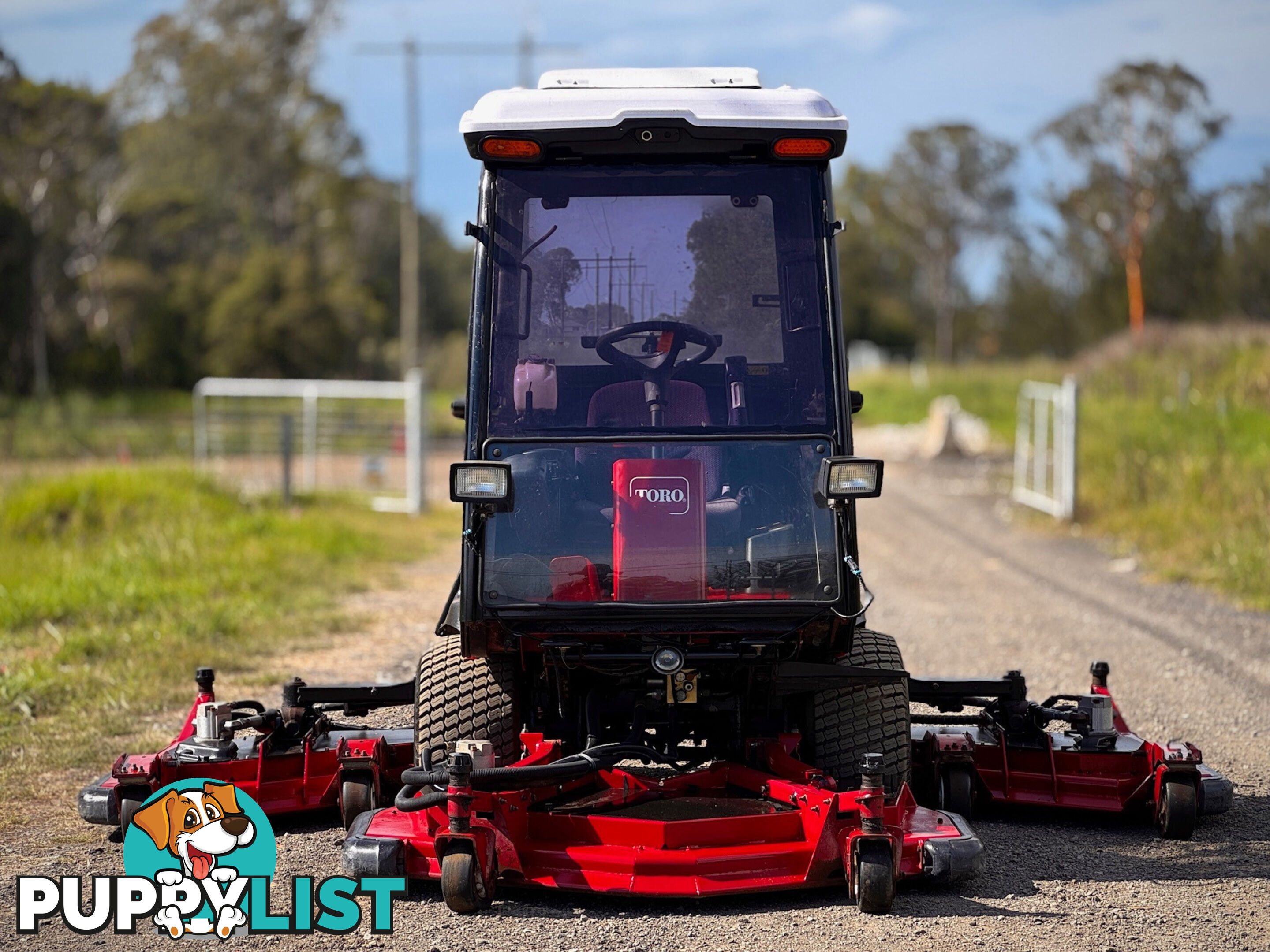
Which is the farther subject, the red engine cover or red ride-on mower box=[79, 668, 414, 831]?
red ride-on mower box=[79, 668, 414, 831]

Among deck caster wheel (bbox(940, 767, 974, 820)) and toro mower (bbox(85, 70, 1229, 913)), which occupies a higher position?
toro mower (bbox(85, 70, 1229, 913))

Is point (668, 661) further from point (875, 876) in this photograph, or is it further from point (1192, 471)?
point (1192, 471)

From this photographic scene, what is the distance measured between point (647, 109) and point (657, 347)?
794mm

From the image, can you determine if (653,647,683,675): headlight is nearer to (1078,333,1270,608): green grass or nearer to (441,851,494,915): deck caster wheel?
(441,851,494,915): deck caster wheel

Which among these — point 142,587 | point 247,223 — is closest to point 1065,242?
point 247,223

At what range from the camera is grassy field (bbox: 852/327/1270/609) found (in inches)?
482

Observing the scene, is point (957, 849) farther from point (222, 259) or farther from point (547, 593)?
point (222, 259)

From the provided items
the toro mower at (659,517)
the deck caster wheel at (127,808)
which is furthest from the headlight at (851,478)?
the deck caster wheel at (127,808)

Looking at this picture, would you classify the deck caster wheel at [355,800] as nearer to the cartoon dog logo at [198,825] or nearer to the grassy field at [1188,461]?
the cartoon dog logo at [198,825]

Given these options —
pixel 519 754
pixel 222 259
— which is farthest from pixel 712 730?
pixel 222 259

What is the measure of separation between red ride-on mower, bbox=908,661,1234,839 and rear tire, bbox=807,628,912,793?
377 millimetres

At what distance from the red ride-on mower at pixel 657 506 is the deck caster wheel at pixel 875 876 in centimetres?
9

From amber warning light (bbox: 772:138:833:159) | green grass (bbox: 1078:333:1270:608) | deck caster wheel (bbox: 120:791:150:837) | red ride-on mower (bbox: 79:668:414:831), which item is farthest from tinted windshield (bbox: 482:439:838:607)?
Result: green grass (bbox: 1078:333:1270:608)

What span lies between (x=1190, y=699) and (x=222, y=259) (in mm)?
40569
